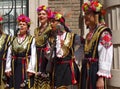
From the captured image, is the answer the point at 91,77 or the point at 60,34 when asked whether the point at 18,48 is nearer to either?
the point at 60,34

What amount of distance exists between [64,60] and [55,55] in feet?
0.49

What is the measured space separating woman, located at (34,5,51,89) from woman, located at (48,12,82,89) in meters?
0.26


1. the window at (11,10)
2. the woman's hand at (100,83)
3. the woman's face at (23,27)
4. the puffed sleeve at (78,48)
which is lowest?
the woman's hand at (100,83)

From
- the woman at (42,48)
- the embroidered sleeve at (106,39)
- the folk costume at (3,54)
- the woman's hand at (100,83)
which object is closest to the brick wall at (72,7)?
the folk costume at (3,54)

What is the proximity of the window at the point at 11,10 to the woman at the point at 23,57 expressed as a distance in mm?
2049

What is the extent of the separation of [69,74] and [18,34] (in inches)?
46.4

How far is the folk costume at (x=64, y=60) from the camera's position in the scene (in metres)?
4.49

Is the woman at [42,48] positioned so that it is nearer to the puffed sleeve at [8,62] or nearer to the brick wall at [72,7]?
the puffed sleeve at [8,62]

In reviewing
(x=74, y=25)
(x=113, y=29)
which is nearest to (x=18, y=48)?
(x=113, y=29)

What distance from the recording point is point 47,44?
483 cm

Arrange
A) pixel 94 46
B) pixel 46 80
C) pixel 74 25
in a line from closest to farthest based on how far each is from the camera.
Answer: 1. pixel 94 46
2. pixel 46 80
3. pixel 74 25

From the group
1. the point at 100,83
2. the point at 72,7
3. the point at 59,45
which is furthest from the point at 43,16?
the point at 72,7

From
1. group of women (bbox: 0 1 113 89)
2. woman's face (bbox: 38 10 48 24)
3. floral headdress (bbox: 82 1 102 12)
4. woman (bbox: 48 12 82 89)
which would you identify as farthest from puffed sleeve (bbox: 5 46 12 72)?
floral headdress (bbox: 82 1 102 12)

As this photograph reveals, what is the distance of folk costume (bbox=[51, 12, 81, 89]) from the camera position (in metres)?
4.49
